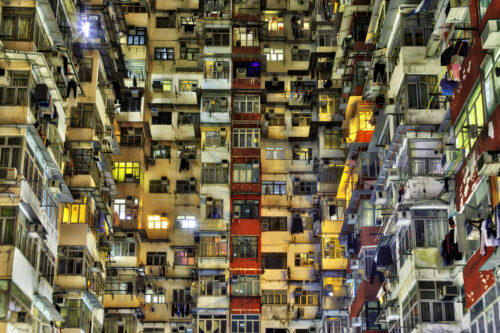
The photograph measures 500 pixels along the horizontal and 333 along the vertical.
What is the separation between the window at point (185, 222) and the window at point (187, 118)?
6.47m

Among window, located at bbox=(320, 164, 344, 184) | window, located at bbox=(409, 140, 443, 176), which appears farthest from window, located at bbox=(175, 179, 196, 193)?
window, located at bbox=(409, 140, 443, 176)

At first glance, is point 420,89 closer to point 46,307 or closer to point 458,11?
point 458,11

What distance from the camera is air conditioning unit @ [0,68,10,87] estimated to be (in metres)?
37.4

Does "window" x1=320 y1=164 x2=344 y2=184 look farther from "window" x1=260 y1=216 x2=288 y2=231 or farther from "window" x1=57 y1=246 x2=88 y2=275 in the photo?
"window" x1=57 y1=246 x2=88 y2=275

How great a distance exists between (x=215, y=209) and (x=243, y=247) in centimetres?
302

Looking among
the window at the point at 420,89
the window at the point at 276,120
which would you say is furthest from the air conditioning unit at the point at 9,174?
the window at the point at 276,120

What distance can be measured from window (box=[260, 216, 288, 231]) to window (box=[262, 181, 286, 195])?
1.75 m

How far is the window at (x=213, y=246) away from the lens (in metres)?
59.0

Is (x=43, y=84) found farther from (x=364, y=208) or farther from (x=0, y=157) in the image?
(x=364, y=208)

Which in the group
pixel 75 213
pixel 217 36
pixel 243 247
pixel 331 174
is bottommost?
pixel 75 213

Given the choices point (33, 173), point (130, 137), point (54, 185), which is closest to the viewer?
point (33, 173)

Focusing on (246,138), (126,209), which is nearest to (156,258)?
(126,209)

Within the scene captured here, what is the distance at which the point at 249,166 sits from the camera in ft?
202

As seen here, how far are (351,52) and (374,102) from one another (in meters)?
3.54
